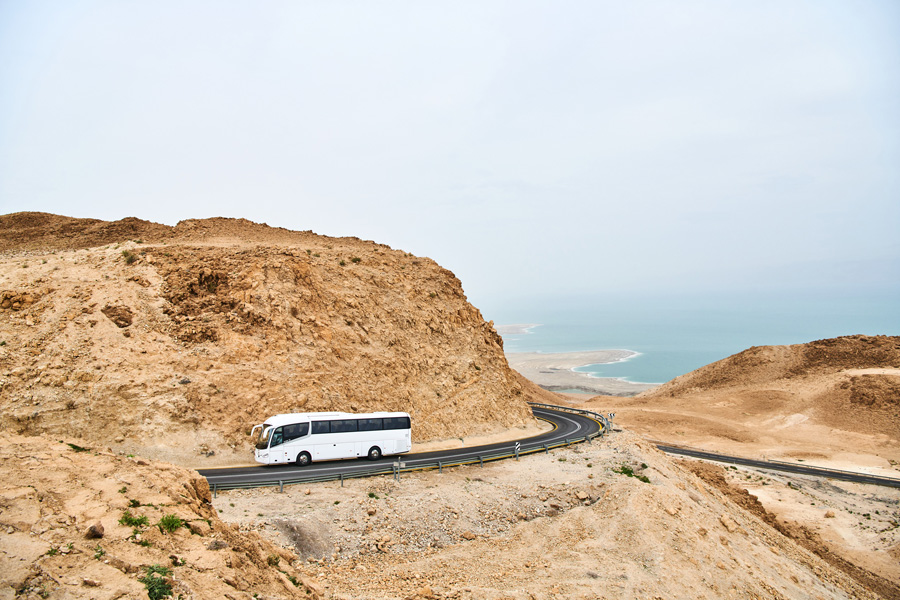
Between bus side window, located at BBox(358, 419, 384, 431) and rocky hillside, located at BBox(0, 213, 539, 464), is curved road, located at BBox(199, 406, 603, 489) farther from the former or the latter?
rocky hillside, located at BBox(0, 213, 539, 464)

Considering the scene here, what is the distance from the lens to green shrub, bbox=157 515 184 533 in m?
8.42

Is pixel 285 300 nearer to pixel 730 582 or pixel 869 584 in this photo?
pixel 730 582

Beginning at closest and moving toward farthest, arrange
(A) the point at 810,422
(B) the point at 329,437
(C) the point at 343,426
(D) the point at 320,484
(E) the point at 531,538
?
(E) the point at 531,538 → (D) the point at 320,484 → (B) the point at 329,437 → (C) the point at 343,426 → (A) the point at 810,422

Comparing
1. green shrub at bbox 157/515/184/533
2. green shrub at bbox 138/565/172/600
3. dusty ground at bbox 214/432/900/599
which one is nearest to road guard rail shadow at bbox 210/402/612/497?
dusty ground at bbox 214/432/900/599

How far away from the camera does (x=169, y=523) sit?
8.55 metres

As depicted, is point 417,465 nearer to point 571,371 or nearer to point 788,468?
point 788,468

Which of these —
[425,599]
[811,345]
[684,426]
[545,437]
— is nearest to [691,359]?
[811,345]

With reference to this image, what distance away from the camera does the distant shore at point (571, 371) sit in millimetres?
91000

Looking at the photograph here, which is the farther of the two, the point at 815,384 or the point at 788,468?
the point at 815,384

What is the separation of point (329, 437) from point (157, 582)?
1739cm

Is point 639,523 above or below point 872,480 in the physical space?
above

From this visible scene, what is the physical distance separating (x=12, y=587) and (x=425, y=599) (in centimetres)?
871

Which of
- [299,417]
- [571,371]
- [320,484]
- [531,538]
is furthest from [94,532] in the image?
[571,371]

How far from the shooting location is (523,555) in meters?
15.7
